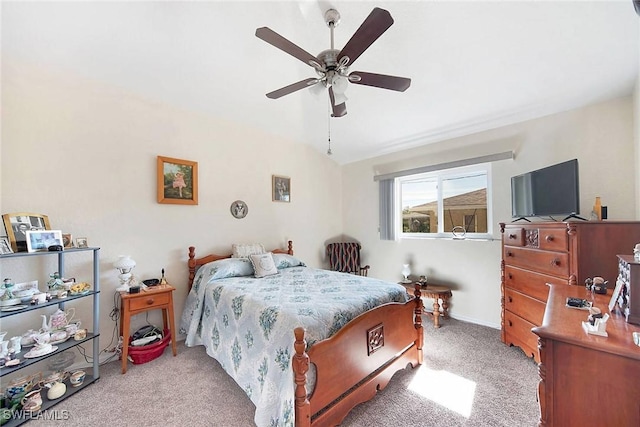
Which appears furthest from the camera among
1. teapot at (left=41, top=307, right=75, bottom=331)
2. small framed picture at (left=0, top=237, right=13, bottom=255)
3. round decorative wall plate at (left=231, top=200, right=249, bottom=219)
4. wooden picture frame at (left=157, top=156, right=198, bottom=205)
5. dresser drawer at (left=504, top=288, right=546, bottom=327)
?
round decorative wall plate at (left=231, top=200, right=249, bottom=219)

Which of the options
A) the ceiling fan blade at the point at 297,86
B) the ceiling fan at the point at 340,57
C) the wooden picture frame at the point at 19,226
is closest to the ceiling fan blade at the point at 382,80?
the ceiling fan at the point at 340,57

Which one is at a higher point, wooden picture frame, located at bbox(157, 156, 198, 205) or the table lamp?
wooden picture frame, located at bbox(157, 156, 198, 205)

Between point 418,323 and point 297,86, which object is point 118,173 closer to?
point 297,86

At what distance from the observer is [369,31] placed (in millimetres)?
1496

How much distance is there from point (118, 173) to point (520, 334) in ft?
14.4

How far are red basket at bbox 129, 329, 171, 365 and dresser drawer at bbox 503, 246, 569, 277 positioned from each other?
371 cm

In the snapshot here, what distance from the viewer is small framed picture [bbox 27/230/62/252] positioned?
1.95m

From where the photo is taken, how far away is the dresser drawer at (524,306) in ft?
7.31

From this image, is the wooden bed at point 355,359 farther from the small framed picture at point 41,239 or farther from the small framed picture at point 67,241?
the small framed picture at point 67,241

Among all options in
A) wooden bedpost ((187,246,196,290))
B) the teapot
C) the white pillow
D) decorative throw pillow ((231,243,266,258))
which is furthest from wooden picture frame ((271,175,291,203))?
the teapot

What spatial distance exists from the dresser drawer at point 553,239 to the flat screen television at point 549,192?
25cm

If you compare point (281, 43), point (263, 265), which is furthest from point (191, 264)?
point (281, 43)

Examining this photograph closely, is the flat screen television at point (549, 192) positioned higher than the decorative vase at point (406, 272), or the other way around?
the flat screen television at point (549, 192)

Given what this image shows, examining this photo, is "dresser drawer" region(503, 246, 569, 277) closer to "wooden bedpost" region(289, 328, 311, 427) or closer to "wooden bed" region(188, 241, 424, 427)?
"wooden bed" region(188, 241, 424, 427)
